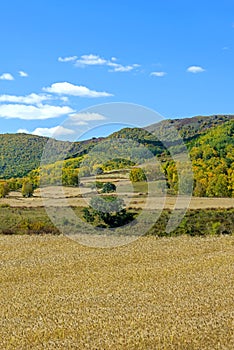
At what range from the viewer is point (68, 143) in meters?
24.4

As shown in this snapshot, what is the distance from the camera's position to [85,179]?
24.8 m

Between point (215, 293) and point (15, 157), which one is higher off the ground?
point (15, 157)

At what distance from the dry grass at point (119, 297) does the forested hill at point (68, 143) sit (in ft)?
20.3

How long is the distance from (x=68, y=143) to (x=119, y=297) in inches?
575

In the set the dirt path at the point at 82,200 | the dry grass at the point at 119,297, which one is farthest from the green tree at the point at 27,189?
the dry grass at the point at 119,297

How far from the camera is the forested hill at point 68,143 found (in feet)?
82.7

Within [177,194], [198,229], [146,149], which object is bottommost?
[198,229]

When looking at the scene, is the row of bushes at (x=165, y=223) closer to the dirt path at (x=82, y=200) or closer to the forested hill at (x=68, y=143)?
the dirt path at (x=82, y=200)

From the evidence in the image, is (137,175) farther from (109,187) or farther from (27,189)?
(27,189)

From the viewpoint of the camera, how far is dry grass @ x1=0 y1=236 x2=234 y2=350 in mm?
7133

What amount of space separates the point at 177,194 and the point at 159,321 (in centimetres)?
1966

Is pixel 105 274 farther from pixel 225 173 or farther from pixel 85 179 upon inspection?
pixel 225 173

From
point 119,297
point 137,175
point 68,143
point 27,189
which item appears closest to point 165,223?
point 137,175

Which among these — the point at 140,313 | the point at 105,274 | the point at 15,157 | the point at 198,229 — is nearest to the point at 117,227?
the point at 198,229
